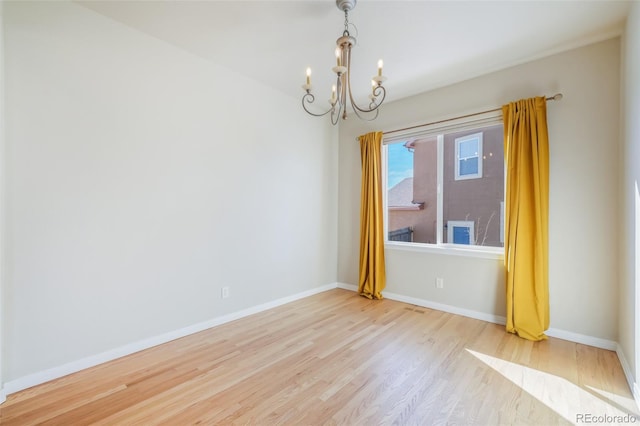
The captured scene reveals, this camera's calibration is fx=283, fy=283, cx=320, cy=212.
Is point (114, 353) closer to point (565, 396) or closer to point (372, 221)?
point (372, 221)

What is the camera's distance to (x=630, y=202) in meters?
2.03

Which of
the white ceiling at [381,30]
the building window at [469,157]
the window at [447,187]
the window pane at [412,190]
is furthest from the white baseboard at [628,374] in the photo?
the white ceiling at [381,30]

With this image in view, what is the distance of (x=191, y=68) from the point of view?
2752 mm

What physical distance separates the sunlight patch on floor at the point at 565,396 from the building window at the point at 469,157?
2028 mm

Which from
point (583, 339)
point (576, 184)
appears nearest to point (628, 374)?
point (583, 339)

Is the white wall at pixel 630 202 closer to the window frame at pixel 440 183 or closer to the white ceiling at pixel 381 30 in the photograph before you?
the white ceiling at pixel 381 30

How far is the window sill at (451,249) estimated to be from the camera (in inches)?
120

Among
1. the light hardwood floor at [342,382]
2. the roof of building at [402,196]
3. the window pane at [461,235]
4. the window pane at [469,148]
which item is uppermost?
the window pane at [469,148]

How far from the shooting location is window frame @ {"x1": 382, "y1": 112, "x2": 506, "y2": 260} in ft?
10.1

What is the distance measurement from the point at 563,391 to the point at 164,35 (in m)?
4.07

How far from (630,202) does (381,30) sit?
226cm

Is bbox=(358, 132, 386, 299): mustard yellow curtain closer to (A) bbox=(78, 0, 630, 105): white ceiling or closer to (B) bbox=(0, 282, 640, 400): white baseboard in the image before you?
(B) bbox=(0, 282, 640, 400): white baseboard

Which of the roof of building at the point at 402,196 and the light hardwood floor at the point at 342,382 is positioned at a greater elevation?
the roof of building at the point at 402,196

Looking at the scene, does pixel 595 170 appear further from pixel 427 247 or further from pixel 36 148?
pixel 36 148
